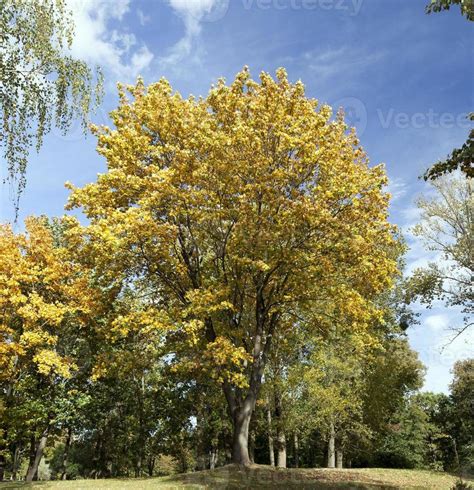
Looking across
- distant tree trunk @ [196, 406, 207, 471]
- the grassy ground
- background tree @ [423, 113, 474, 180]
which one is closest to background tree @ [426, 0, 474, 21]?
background tree @ [423, 113, 474, 180]

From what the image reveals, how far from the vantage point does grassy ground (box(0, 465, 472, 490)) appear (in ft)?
50.6

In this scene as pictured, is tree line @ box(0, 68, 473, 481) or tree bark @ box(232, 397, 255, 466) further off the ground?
tree line @ box(0, 68, 473, 481)

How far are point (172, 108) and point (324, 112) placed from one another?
6400 mm

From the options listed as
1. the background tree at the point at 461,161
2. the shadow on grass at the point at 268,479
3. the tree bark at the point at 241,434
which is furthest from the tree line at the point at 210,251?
the background tree at the point at 461,161

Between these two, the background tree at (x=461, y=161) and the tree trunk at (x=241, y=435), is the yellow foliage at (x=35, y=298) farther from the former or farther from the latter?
the background tree at (x=461, y=161)

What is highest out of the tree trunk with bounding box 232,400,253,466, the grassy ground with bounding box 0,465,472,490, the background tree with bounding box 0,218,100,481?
the background tree with bounding box 0,218,100,481

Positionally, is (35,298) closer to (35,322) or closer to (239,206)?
(35,322)

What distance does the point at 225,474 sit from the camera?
1670 cm

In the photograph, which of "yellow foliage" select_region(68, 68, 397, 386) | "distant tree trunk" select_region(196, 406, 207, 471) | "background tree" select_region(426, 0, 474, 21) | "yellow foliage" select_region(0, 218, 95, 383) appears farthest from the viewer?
"distant tree trunk" select_region(196, 406, 207, 471)

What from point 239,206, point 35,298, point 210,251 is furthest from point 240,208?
point 35,298

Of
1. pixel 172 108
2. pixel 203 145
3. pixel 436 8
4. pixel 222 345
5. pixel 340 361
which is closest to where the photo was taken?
pixel 436 8

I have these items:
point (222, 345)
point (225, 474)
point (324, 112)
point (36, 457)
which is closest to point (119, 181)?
point (222, 345)

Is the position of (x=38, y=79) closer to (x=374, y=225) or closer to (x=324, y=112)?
(x=324, y=112)

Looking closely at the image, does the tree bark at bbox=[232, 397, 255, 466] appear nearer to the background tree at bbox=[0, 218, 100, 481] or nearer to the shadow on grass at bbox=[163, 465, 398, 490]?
the shadow on grass at bbox=[163, 465, 398, 490]
